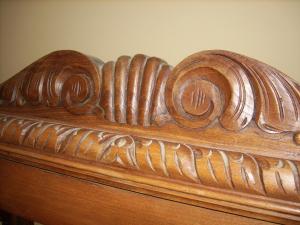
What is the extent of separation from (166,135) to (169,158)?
49 mm

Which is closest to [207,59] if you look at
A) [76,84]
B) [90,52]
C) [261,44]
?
[76,84]

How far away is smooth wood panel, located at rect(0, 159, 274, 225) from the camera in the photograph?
1.11ft

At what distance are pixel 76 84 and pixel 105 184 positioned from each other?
0.21 meters

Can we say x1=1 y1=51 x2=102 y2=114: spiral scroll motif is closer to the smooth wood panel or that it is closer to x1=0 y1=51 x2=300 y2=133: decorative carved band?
x1=0 y1=51 x2=300 y2=133: decorative carved band

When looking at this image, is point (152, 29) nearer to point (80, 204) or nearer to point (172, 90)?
point (172, 90)

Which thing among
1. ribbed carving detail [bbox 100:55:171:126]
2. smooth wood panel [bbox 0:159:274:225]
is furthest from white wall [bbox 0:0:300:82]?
smooth wood panel [bbox 0:159:274:225]

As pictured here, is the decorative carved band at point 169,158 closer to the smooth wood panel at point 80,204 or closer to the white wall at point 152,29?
the smooth wood panel at point 80,204

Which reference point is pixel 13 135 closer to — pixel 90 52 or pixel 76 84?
pixel 76 84

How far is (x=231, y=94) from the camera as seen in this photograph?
0.30 m

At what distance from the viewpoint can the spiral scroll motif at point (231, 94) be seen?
0.29 metres

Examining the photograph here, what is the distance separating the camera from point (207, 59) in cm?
32

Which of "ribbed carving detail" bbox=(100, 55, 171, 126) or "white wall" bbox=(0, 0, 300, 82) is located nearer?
"ribbed carving detail" bbox=(100, 55, 171, 126)

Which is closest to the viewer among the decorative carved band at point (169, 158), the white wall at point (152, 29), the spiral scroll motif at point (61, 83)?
the decorative carved band at point (169, 158)

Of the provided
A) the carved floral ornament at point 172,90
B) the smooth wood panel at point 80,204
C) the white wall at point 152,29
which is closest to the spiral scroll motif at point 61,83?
the carved floral ornament at point 172,90
